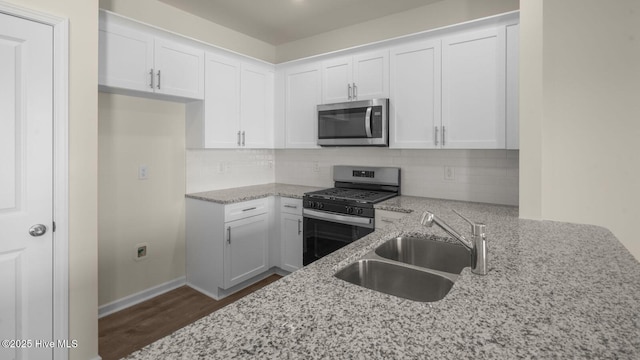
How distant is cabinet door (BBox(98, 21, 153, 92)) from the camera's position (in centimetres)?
225

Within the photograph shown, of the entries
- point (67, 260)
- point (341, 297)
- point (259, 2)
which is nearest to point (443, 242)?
point (341, 297)

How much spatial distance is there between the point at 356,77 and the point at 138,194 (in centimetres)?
228

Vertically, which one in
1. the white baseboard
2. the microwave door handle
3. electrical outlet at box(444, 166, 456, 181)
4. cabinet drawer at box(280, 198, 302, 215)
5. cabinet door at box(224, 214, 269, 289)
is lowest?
the white baseboard

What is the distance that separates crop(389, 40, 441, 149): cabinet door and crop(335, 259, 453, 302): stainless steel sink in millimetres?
1613

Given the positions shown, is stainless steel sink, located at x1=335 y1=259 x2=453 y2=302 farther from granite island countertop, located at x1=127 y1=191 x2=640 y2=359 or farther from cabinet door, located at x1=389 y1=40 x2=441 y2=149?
cabinet door, located at x1=389 y1=40 x2=441 y2=149

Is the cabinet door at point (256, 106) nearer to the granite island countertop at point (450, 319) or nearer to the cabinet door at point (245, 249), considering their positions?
the cabinet door at point (245, 249)

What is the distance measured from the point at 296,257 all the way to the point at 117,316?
62.6 inches

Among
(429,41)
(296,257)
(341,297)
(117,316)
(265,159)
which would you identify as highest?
(429,41)

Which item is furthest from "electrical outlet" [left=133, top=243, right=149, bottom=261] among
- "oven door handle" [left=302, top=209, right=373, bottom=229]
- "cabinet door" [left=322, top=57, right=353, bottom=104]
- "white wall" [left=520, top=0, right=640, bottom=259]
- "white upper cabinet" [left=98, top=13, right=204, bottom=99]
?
"white wall" [left=520, top=0, right=640, bottom=259]

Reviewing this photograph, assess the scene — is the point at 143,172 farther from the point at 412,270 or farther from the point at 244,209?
the point at 412,270

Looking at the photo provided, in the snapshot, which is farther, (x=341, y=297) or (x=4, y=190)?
(x=4, y=190)

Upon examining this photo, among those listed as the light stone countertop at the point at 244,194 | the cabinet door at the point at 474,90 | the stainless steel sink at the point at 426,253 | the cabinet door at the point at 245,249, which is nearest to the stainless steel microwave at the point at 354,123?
the cabinet door at the point at 474,90

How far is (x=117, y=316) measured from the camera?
8.62ft

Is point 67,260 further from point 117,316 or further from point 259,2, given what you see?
point 259,2
